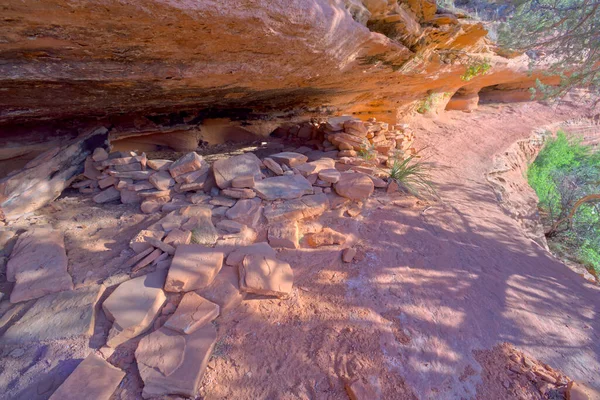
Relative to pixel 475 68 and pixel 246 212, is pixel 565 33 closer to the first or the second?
pixel 475 68

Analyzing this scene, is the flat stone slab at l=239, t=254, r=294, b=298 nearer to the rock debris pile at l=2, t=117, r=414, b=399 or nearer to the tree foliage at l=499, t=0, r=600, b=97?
the rock debris pile at l=2, t=117, r=414, b=399

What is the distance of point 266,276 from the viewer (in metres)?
1.90

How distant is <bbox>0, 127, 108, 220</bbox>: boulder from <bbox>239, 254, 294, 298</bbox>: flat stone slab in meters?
2.07

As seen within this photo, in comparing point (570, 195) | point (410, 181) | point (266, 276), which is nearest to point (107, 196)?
point (266, 276)

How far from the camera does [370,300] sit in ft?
6.51

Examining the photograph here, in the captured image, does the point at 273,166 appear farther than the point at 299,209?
Yes

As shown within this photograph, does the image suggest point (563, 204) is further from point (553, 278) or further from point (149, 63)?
point (149, 63)

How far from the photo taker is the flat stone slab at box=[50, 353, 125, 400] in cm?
124

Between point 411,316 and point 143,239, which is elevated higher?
point 411,316

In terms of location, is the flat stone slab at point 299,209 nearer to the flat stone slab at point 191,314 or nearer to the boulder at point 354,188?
the boulder at point 354,188

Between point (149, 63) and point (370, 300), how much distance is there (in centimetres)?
225

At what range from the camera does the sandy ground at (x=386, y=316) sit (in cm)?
147

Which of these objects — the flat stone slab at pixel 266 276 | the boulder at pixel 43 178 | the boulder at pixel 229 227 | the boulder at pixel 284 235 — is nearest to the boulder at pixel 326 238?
the boulder at pixel 284 235

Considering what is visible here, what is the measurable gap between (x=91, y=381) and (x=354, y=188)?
231 cm
